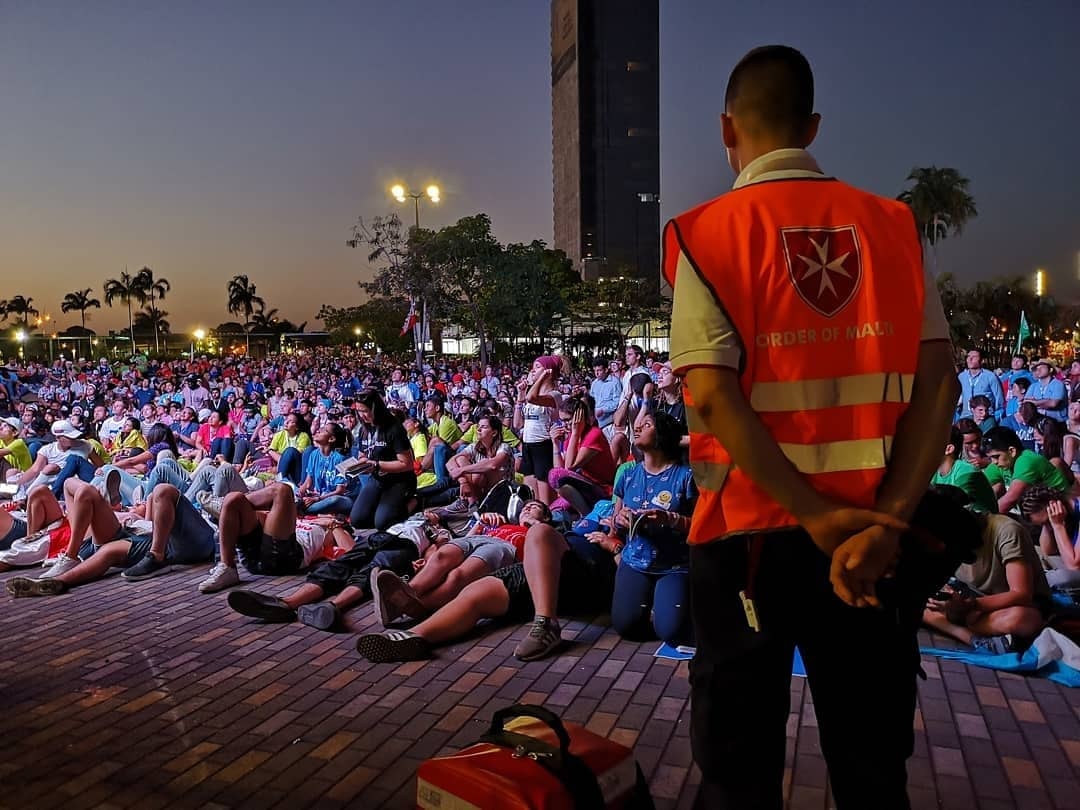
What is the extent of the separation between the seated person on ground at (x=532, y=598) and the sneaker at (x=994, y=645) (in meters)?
2.11

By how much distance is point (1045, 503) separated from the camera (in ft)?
16.6

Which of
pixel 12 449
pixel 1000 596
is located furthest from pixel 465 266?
pixel 1000 596

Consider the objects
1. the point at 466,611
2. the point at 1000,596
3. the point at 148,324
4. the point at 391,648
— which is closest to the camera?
the point at 1000,596

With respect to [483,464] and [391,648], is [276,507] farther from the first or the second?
[483,464]

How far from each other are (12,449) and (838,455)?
10.2 meters

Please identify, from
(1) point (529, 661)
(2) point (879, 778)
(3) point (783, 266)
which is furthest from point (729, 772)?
(1) point (529, 661)

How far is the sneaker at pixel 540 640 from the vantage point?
4438 millimetres

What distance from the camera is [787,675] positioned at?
1.55 metres

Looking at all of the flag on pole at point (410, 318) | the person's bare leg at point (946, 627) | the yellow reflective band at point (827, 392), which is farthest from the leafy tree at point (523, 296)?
the yellow reflective band at point (827, 392)

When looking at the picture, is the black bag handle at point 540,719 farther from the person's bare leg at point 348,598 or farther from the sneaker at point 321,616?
the person's bare leg at point 348,598

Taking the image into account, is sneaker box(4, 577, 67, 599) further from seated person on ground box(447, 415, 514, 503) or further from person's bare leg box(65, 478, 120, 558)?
seated person on ground box(447, 415, 514, 503)

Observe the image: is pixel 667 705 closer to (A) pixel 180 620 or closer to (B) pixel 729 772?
(B) pixel 729 772

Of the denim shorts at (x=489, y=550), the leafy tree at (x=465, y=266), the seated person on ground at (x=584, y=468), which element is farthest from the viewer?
the leafy tree at (x=465, y=266)

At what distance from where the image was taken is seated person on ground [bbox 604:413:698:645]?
4516 millimetres
